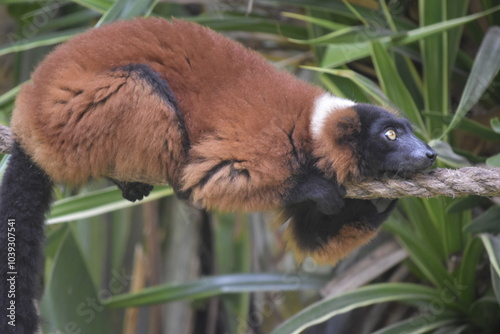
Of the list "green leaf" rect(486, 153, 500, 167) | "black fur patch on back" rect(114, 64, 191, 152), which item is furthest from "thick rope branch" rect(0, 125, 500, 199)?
"black fur patch on back" rect(114, 64, 191, 152)

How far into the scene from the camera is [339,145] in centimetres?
213

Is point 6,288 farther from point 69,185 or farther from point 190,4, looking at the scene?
point 190,4

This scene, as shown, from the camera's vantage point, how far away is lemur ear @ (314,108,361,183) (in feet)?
6.91

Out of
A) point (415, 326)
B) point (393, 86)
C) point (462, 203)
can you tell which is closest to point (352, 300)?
point (415, 326)

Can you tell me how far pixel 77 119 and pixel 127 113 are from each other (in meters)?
0.15

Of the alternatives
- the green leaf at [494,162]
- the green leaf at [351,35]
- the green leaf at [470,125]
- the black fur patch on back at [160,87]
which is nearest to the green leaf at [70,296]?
the black fur patch on back at [160,87]

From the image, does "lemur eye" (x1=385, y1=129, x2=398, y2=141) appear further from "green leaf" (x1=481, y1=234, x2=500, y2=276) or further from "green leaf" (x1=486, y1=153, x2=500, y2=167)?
"green leaf" (x1=481, y1=234, x2=500, y2=276)

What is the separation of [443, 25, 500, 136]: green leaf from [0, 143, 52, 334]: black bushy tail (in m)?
1.43

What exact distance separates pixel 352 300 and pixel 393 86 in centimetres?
87

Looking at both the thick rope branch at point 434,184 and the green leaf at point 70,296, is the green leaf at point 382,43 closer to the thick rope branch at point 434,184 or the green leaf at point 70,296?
the thick rope branch at point 434,184

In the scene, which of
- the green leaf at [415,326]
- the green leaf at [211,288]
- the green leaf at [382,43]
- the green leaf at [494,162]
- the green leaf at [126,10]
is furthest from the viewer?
the green leaf at [211,288]

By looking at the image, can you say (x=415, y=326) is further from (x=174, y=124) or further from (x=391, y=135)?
(x=174, y=124)

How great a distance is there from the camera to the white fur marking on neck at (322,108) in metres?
2.17

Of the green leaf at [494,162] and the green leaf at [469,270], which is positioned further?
the green leaf at [469,270]
